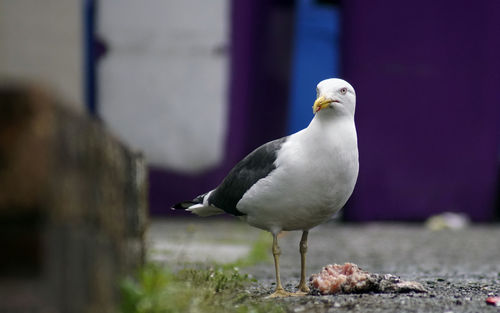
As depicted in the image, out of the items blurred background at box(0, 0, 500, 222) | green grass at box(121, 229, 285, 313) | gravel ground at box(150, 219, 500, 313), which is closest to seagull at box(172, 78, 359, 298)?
green grass at box(121, 229, 285, 313)

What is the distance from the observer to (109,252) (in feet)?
9.65

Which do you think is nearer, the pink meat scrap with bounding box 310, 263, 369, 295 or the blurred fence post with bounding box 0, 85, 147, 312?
the blurred fence post with bounding box 0, 85, 147, 312

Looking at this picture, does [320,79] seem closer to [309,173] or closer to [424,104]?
[424,104]

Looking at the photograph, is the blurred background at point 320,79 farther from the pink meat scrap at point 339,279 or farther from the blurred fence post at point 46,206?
the blurred fence post at point 46,206

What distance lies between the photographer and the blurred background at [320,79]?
1036 cm

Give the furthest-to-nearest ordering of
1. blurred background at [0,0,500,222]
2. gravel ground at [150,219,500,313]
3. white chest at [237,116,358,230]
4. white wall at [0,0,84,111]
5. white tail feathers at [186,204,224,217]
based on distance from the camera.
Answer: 1. blurred background at [0,0,500,222]
2. white wall at [0,0,84,111]
3. white tail feathers at [186,204,224,217]
4. white chest at [237,116,358,230]
5. gravel ground at [150,219,500,313]

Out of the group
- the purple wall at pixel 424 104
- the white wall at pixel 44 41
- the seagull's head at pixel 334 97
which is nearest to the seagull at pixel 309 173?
the seagull's head at pixel 334 97

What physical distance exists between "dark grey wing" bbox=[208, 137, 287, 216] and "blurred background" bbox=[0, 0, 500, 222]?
5493mm

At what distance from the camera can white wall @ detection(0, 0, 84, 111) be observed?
9.70 metres

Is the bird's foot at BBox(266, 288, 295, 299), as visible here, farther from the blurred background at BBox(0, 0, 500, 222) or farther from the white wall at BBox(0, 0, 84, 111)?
the blurred background at BBox(0, 0, 500, 222)

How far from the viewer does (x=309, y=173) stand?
4.21 meters

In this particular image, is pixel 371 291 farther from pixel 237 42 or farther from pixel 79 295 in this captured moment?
pixel 237 42

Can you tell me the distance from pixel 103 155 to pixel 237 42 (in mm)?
7829

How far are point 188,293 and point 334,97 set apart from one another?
1317 mm
